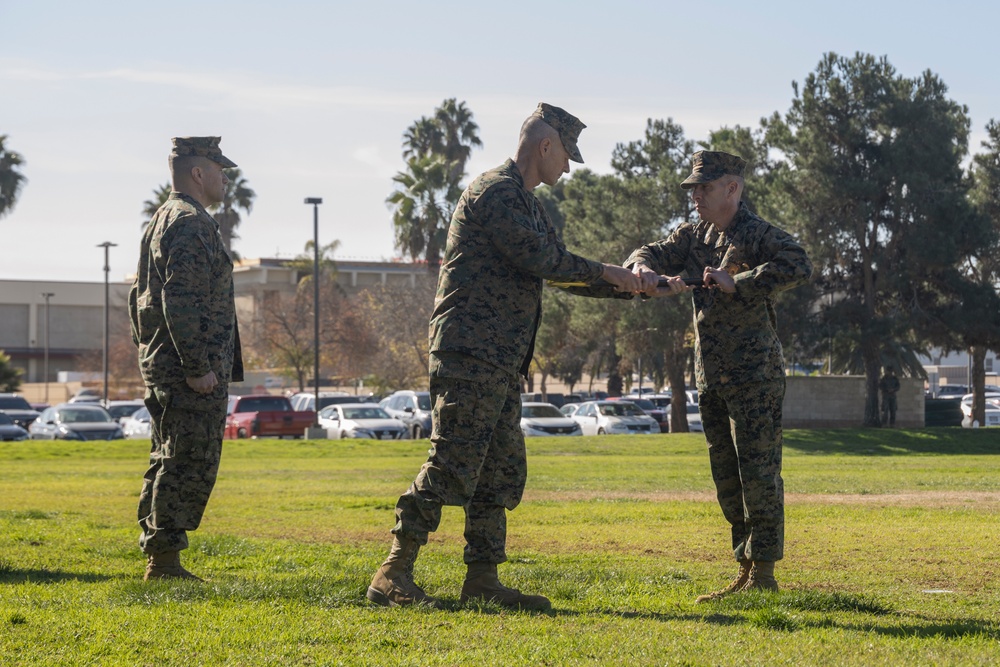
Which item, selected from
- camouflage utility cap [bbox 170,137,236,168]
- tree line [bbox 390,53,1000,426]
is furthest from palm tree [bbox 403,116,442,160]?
camouflage utility cap [bbox 170,137,236,168]

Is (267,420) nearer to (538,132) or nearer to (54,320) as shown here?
(538,132)

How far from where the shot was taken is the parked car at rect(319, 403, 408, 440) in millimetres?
39031

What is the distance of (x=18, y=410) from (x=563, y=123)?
4659cm

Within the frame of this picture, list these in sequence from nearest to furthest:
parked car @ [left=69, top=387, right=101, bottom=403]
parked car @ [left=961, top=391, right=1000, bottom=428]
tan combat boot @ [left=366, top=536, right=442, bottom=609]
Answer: tan combat boot @ [left=366, top=536, right=442, bottom=609] → parked car @ [left=961, top=391, right=1000, bottom=428] → parked car @ [left=69, top=387, right=101, bottom=403]

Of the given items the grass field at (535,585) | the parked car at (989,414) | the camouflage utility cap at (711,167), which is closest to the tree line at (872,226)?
the parked car at (989,414)

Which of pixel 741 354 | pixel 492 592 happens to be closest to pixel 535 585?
pixel 492 592

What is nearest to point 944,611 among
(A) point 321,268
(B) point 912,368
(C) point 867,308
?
(C) point 867,308

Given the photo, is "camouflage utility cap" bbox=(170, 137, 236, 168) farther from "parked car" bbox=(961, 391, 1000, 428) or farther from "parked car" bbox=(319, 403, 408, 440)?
"parked car" bbox=(961, 391, 1000, 428)

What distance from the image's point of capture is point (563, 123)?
6418 mm

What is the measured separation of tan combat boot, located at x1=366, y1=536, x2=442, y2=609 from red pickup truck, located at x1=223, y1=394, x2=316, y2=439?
33.7 meters

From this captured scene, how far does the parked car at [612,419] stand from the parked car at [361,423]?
5804 mm

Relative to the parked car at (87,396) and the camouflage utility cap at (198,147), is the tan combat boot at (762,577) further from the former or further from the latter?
the parked car at (87,396)

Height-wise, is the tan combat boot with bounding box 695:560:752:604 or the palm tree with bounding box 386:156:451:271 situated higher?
the palm tree with bounding box 386:156:451:271

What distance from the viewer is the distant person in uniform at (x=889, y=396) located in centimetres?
3978
